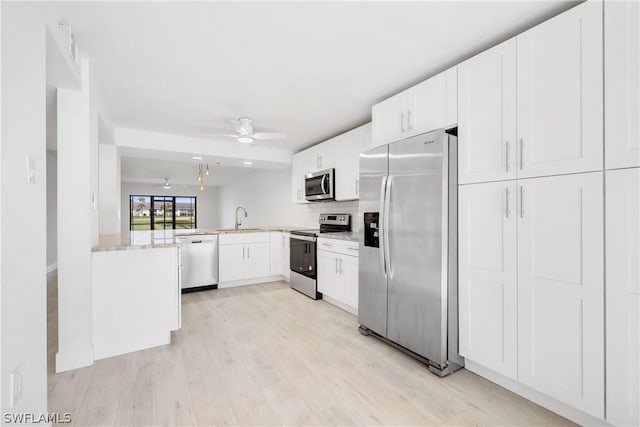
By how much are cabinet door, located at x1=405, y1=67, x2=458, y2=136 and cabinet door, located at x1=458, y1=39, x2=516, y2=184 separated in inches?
2.5

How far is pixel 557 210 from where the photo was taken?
5.43 feet

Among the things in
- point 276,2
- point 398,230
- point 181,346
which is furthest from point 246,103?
point 181,346

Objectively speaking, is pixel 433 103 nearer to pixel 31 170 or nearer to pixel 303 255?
pixel 31 170

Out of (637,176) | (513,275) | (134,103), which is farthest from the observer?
(134,103)

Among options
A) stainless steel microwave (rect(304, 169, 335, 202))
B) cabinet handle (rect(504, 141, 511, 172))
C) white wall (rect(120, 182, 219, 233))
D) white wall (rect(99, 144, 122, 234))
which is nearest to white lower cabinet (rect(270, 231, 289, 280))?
stainless steel microwave (rect(304, 169, 335, 202))

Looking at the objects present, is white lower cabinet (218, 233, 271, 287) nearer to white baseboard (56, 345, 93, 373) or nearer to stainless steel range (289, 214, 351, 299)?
stainless steel range (289, 214, 351, 299)

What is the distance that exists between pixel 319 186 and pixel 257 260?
1.63 m

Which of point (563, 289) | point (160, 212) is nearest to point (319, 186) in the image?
point (563, 289)

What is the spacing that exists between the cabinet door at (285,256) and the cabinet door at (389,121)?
255cm

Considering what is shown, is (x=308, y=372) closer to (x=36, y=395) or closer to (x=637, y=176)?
(x=36, y=395)

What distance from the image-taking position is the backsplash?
14.2ft

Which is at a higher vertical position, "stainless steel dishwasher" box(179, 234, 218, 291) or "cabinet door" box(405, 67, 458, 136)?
"cabinet door" box(405, 67, 458, 136)

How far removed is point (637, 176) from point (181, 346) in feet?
10.8

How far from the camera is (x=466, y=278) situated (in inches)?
83.0
